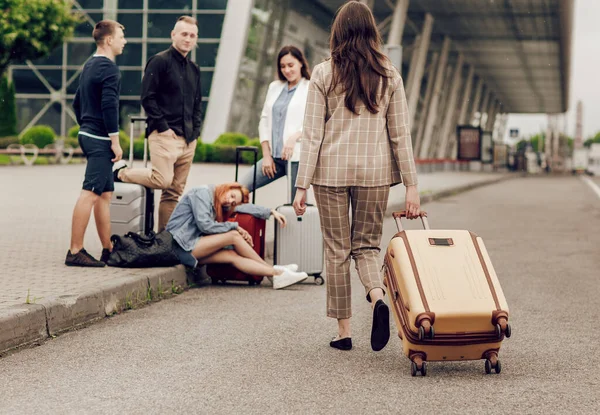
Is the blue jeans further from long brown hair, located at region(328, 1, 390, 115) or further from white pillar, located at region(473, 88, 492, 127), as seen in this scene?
white pillar, located at region(473, 88, 492, 127)

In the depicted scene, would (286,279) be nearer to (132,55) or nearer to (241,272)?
(241,272)

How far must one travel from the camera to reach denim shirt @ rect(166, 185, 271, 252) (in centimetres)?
757

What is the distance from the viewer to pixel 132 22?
3922cm

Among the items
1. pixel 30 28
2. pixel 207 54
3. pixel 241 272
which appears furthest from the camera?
pixel 207 54

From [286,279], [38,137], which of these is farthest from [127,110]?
[286,279]

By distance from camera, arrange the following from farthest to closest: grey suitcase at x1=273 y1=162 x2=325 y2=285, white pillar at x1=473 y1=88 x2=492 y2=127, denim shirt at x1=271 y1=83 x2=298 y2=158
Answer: white pillar at x1=473 y1=88 x2=492 y2=127, denim shirt at x1=271 y1=83 x2=298 y2=158, grey suitcase at x1=273 y1=162 x2=325 y2=285

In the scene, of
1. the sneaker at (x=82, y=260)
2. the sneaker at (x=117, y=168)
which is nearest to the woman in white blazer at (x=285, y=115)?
the sneaker at (x=117, y=168)

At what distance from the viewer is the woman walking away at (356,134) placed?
5.12 metres

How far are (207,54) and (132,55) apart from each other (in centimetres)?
350

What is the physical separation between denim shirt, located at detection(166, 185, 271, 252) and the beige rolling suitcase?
2.87m

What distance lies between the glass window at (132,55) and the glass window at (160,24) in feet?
2.53

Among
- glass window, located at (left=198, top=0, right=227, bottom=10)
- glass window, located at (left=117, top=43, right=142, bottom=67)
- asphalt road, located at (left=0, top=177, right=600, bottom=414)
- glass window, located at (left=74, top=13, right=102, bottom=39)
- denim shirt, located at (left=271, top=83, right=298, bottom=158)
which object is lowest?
asphalt road, located at (left=0, top=177, right=600, bottom=414)

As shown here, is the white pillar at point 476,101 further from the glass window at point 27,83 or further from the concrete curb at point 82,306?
the concrete curb at point 82,306

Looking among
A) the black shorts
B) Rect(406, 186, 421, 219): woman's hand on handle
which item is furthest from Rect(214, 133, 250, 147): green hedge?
Rect(406, 186, 421, 219): woman's hand on handle
